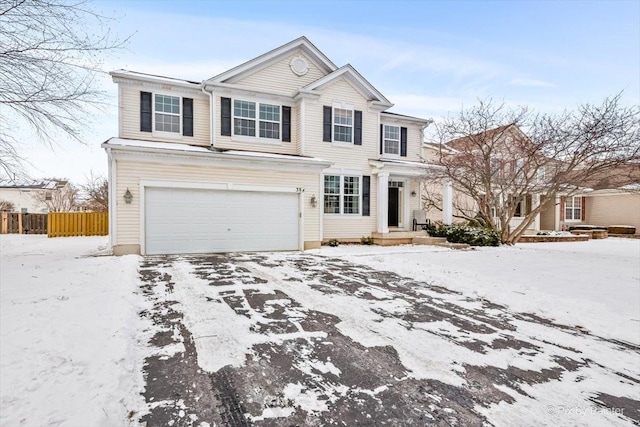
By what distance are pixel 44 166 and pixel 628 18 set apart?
19.2 metres

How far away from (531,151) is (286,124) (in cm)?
986

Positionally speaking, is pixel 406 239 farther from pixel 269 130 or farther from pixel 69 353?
pixel 69 353

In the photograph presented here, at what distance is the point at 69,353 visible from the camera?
9.94 ft

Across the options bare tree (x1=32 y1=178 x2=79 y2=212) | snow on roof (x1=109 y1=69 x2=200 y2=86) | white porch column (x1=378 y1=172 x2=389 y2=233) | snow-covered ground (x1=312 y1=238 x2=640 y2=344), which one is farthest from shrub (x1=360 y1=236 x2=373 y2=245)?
bare tree (x1=32 y1=178 x2=79 y2=212)

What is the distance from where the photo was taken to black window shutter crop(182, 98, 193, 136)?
1250cm

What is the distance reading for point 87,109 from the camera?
27.5ft

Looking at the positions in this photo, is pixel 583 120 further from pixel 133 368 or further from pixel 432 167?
pixel 133 368

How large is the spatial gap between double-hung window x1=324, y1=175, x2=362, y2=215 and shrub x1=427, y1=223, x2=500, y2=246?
161 inches

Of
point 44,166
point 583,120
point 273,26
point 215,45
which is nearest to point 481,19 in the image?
point 583,120

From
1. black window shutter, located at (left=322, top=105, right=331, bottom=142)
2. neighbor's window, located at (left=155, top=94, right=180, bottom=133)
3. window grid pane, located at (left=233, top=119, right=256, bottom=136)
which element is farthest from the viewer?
black window shutter, located at (left=322, top=105, right=331, bottom=142)

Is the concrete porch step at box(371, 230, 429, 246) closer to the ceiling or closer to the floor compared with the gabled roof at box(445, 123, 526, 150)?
closer to the floor

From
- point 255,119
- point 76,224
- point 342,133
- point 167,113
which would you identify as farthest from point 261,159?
point 76,224

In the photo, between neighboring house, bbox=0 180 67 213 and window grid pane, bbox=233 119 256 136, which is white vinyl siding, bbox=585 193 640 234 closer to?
window grid pane, bbox=233 119 256 136

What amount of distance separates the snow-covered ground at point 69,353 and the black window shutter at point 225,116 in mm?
8043
